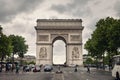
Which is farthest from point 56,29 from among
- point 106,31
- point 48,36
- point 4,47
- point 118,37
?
point 118,37

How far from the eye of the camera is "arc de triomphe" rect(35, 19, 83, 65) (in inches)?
4980

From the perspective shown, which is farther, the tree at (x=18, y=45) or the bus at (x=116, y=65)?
the tree at (x=18, y=45)

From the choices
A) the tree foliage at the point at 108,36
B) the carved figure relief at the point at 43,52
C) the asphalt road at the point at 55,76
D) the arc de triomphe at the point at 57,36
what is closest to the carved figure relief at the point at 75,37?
the arc de triomphe at the point at 57,36

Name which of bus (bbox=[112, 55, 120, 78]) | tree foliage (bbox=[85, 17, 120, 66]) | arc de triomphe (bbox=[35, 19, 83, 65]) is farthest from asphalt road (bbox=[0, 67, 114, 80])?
arc de triomphe (bbox=[35, 19, 83, 65])

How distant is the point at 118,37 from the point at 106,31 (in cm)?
930

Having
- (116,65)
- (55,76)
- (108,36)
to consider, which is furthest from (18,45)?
(116,65)

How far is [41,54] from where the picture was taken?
127375 millimetres

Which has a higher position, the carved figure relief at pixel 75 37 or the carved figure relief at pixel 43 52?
the carved figure relief at pixel 75 37

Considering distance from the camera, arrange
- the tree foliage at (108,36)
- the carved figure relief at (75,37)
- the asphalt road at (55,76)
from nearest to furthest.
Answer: the asphalt road at (55,76), the tree foliage at (108,36), the carved figure relief at (75,37)

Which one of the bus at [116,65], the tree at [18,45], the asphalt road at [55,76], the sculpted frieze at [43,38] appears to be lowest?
the asphalt road at [55,76]

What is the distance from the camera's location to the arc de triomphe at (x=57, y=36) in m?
126

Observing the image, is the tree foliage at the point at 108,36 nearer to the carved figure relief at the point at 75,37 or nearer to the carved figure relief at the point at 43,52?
the carved figure relief at the point at 75,37

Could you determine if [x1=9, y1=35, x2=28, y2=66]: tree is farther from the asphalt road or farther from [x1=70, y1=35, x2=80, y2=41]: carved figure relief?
the asphalt road

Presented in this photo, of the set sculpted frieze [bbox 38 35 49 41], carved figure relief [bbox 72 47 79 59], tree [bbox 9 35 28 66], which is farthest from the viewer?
tree [bbox 9 35 28 66]
